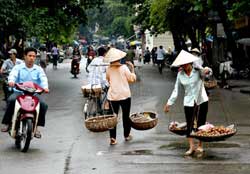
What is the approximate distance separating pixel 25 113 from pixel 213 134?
9.80 ft

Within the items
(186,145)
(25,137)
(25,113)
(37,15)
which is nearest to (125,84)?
(186,145)

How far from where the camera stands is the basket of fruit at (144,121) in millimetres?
11062

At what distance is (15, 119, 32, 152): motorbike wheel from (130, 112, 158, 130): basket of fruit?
6.26 feet

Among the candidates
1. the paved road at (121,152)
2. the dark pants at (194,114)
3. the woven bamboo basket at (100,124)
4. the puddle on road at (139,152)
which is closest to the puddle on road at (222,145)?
the paved road at (121,152)

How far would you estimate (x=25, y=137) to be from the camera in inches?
409

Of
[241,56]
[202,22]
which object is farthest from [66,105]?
[202,22]

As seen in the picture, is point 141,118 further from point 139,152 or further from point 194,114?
point 194,114

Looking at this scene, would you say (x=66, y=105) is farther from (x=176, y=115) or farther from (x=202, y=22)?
(x=202, y=22)

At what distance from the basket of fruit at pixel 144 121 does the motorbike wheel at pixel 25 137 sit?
1.91 m

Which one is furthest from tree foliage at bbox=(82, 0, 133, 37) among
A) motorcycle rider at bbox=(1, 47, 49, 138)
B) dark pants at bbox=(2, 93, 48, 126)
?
dark pants at bbox=(2, 93, 48, 126)

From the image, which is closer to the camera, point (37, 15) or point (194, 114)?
point (194, 114)

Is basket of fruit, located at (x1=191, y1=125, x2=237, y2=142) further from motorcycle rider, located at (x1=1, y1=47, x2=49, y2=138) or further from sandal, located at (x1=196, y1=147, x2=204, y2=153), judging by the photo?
motorcycle rider, located at (x1=1, y1=47, x2=49, y2=138)

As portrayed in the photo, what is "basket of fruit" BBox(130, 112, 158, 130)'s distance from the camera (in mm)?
11062

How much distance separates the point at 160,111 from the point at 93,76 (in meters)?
2.91
